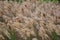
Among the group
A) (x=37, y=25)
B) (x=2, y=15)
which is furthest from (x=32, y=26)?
(x=2, y=15)

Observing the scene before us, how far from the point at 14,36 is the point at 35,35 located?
0.29m

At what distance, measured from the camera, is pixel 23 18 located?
312 centimetres

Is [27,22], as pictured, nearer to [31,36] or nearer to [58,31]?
[31,36]

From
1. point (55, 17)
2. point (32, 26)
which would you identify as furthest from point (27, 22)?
point (55, 17)

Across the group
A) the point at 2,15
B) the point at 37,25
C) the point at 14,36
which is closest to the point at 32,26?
the point at 37,25

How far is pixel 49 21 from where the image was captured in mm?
3125

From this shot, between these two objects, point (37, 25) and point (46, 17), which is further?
point (46, 17)

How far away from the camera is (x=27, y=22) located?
2.91m

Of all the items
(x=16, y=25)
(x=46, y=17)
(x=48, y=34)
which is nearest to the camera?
(x=16, y=25)

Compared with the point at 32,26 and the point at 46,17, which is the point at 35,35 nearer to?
the point at 32,26

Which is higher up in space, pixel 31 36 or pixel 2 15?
pixel 2 15

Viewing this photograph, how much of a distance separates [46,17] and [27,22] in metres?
0.51

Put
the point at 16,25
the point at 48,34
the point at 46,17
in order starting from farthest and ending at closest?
the point at 46,17, the point at 48,34, the point at 16,25

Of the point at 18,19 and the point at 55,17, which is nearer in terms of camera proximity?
the point at 18,19
